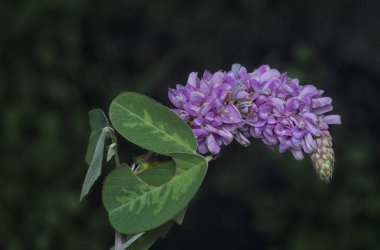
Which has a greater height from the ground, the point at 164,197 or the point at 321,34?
the point at 164,197

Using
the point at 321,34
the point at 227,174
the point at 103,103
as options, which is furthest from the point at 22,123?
the point at 321,34

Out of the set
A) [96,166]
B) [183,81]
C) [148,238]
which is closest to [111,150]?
[96,166]

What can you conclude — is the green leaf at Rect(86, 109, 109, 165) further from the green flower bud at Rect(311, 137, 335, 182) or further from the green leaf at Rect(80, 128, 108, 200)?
the green flower bud at Rect(311, 137, 335, 182)

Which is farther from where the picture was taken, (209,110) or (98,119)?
(98,119)

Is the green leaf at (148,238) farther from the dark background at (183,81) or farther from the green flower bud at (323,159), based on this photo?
the dark background at (183,81)

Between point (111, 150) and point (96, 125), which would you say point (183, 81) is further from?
point (111, 150)

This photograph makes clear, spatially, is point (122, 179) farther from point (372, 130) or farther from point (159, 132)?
point (372, 130)
